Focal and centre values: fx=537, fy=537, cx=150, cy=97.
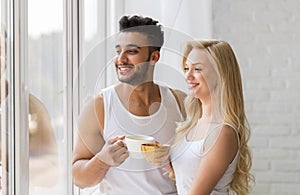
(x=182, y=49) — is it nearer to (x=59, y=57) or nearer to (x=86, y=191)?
(x=59, y=57)

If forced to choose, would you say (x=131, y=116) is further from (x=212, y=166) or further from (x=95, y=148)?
(x=212, y=166)

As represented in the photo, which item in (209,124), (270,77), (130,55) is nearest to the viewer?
(130,55)

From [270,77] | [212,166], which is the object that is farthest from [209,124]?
A: [270,77]

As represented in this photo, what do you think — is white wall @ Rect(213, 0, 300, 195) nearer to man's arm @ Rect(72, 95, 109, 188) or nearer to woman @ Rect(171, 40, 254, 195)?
woman @ Rect(171, 40, 254, 195)

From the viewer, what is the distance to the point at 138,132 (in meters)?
1.69

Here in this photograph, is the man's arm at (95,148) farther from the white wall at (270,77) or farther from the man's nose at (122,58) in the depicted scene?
the white wall at (270,77)

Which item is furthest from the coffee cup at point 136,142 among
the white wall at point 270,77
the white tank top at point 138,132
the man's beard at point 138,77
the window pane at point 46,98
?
the white wall at point 270,77

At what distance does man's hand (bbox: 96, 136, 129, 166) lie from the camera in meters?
1.69

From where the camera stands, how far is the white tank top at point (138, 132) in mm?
1694

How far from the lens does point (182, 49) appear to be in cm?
172

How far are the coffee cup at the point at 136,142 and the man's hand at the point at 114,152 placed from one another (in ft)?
0.05

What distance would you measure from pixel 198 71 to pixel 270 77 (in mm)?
1019

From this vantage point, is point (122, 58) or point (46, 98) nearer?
point (122, 58)

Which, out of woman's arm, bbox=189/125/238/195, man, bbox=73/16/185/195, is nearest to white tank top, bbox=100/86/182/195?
man, bbox=73/16/185/195
